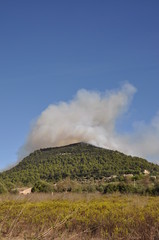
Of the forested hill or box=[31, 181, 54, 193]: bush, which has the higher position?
the forested hill

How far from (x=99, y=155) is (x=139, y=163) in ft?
43.9

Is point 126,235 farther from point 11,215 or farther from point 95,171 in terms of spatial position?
point 95,171

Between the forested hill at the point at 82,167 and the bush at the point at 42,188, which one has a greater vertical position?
the forested hill at the point at 82,167

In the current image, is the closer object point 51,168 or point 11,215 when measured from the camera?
point 11,215

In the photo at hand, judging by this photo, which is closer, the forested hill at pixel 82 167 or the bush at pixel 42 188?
the bush at pixel 42 188

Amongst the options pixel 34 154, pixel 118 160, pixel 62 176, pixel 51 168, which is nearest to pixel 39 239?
pixel 62 176

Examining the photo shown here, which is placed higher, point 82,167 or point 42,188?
point 82,167

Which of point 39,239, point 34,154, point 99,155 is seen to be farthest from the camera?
point 34,154

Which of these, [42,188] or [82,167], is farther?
[82,167]

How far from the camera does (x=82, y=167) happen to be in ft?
229

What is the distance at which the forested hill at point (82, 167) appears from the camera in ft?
205

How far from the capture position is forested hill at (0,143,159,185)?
62.5 metres

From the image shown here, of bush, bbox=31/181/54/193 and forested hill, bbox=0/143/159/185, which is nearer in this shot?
bush, bbox=31/181/54/193

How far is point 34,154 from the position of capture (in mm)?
102125
